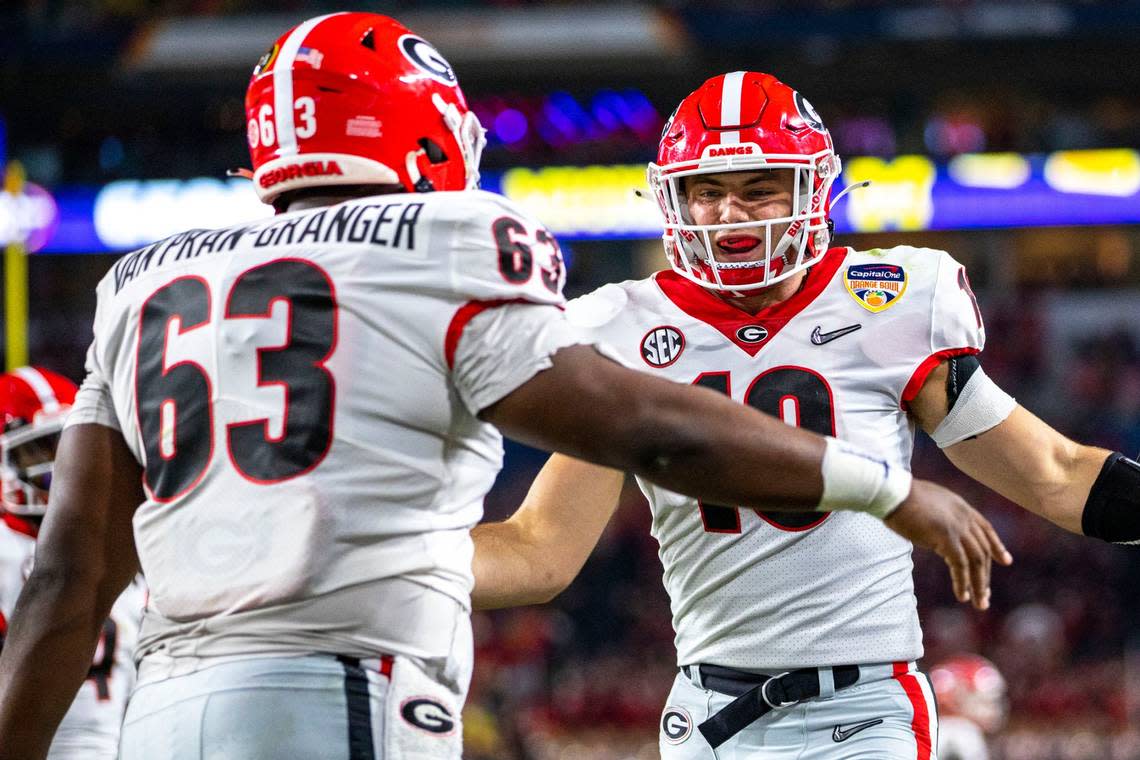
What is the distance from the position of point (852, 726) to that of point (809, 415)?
0.60 m

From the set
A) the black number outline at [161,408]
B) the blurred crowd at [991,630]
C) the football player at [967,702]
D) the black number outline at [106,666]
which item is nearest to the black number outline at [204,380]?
the black number outline at [161,408]

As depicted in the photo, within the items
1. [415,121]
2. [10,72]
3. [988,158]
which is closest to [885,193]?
[988,158]

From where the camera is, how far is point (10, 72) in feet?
52.9

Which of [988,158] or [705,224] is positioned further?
[988,158]

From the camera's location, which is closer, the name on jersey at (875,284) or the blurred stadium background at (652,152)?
the name on jersey at (875,284)

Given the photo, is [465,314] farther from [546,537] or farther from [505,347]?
[546,537]

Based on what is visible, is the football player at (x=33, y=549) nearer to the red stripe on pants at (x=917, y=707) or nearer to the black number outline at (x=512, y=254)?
the red stripe on pants at (x=917, y=707)

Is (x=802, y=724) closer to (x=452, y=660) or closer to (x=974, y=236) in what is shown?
(x=452, y=660)

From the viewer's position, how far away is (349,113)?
2021 mm

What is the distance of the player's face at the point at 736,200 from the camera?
310 cm

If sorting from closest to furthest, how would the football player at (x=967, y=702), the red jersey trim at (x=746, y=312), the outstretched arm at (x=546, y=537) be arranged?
the outstretched arm at (x=546, y=537)
the red jersey trim at (x=746, y=312)
the football player at (x=967, y=702)

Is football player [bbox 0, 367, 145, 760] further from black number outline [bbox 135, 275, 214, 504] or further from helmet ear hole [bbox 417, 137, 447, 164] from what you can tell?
helmet ear hole [bbox 417, 137, 447, 164]

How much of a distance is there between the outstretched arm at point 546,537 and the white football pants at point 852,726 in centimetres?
40

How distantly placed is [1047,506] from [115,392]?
182 centimetres
